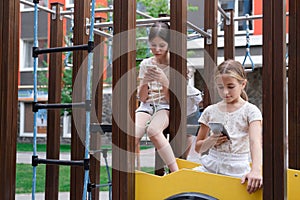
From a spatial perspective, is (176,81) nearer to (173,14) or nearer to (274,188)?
(173,14)

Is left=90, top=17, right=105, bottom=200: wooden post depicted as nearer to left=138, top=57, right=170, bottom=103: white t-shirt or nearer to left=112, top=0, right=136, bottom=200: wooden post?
left=138, top=57, right=170, bottom=103: white t-shirt

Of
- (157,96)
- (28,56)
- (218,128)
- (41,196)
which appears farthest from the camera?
(28,56)

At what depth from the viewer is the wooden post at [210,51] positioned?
3717mm

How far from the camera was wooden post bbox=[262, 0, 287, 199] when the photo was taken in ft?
6.17

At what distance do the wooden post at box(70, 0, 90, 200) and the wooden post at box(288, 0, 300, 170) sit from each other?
1510 mm

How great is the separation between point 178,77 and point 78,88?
93cm

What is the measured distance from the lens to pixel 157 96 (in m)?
3.13

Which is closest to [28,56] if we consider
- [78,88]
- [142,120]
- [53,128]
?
[53,128]

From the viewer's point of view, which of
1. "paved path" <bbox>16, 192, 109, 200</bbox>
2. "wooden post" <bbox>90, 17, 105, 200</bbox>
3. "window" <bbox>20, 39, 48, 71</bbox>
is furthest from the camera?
"window" <bbox>20, 39, 48, 71</bbox>

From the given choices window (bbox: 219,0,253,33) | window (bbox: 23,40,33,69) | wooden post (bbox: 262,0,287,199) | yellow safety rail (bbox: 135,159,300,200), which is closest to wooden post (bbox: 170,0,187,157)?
yellow safety rail (bbox: 135,159,300,200)

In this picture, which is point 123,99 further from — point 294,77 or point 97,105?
point 97,105

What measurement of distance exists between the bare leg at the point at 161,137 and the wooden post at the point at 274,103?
92 centimetres

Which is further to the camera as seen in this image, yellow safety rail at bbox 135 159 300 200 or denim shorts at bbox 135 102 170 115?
denim shorts at bbox 135 102 170 115

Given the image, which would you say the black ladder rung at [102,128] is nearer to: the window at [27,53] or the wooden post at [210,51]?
the wooden post at [210,51]
